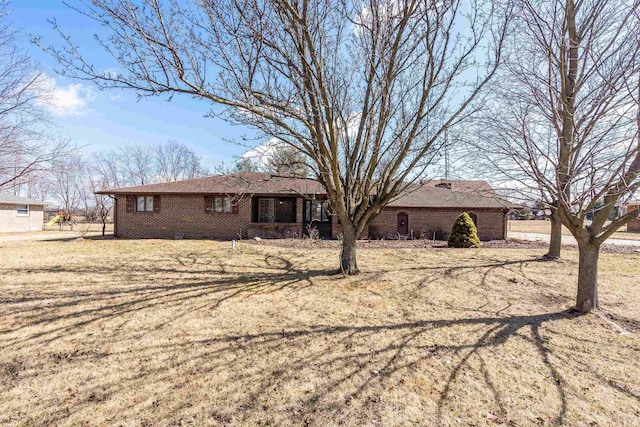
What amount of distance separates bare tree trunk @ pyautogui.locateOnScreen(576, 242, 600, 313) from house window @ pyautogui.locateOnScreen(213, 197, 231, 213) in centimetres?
1463

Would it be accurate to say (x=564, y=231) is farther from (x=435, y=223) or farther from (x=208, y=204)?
(x=208, y=204)

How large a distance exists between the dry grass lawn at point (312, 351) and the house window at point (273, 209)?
10105 mm

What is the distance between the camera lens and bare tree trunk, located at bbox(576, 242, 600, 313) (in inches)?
187

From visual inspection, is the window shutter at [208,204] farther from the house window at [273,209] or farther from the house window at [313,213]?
the house window at [313,213]

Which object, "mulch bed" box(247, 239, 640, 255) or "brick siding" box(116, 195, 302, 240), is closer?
"mulch bed" box(247, 239, 640, 255)

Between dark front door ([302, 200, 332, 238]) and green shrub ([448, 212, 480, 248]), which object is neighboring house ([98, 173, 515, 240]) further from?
green shrub ([448, 212, 480, 248])

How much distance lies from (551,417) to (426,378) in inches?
40.0

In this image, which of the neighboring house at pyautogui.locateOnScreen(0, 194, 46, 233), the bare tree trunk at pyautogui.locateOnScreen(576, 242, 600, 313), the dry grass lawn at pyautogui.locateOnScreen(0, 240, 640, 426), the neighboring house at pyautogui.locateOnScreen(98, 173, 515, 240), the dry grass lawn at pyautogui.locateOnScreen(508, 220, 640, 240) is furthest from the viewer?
the neighboring house at pyautogui.locateOnScreen(0, 194, 46, 233)

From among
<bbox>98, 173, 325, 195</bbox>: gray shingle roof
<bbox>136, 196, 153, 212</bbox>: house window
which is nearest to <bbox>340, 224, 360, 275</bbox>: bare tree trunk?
<bbox>98, 173, 325, 195</bbox>: gray shingle roof

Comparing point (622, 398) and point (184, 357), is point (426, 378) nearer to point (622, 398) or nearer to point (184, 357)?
point (622, 398)

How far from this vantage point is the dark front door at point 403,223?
15688 millimetres

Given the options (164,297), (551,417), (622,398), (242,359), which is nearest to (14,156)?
(164,297)

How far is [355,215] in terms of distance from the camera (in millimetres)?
7082

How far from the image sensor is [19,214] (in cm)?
2202
